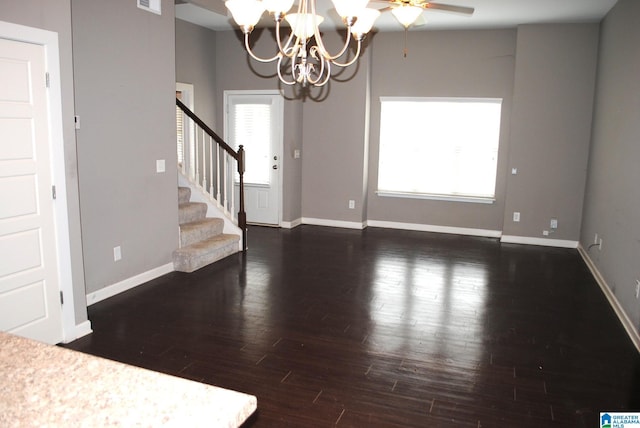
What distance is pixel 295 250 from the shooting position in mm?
6492

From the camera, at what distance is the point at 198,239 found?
5.86 metres

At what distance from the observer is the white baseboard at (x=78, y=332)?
3.60 meters

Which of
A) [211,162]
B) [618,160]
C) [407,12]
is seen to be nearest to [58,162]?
[407,12]

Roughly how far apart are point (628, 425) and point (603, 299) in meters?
2.53

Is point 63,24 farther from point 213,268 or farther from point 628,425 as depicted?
point 628,425

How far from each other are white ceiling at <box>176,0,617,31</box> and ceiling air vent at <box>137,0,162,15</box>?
0.78m

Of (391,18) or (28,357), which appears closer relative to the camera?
(28,357)

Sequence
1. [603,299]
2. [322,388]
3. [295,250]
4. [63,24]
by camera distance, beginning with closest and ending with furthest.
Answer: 1. [322,388]
2. [63,24]
3. [603,299]
4. [295,250]

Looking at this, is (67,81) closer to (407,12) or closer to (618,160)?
(407,12)

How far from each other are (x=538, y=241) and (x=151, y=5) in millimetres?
5781

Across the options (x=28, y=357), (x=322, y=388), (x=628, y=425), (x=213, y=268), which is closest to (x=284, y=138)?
(x=213, y=268)

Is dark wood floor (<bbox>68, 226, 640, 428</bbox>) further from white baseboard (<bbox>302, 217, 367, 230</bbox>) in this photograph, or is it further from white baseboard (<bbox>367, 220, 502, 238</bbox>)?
white baseboard (<bbox>302, 217, 367, 230</bbox>)

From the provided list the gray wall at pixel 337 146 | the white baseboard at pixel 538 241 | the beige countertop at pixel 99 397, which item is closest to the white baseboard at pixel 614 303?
the white baseboard at pixel 538 241

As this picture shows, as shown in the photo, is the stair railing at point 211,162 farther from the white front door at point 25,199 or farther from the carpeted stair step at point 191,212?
the white front door at point 25,199
